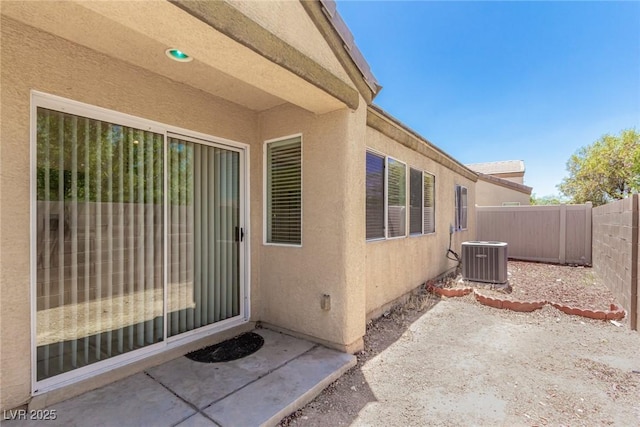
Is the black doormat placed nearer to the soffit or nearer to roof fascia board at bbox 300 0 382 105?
the soffit

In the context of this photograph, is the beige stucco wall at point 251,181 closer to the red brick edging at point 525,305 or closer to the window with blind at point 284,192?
the window with blind at point 284,192

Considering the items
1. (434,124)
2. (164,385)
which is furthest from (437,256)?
(434,124)

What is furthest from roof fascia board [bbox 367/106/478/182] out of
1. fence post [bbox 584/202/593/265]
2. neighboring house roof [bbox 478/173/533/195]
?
neighboring house roof [bbox 478/173/533/195]

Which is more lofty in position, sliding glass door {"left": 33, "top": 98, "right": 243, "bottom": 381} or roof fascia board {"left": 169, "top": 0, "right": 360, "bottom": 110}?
roof fascia board {"left": 169, "top": 0, "right": 360, "bottom": 110}

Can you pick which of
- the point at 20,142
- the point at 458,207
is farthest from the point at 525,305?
the point at 20,142

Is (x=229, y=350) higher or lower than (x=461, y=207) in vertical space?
lower

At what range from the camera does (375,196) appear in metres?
4.83

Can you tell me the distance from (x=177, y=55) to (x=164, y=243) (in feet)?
6.57

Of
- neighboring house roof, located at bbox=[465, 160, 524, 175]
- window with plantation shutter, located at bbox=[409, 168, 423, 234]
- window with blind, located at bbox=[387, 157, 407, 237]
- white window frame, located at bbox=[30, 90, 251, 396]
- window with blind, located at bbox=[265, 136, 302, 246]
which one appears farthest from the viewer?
neighboring house roof, located at bbox=[465, 160, 524, 175]

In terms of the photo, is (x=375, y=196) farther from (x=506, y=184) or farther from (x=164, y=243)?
(x=506, y=184)

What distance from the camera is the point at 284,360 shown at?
10.5ft

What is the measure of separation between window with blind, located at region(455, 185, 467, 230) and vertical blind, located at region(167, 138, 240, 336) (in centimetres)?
751

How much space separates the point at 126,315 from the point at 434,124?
68.5 ft

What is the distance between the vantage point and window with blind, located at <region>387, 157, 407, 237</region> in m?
5.16
